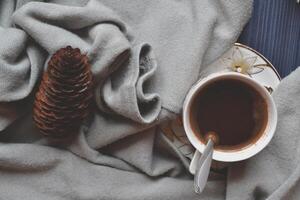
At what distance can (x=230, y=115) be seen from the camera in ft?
2.10

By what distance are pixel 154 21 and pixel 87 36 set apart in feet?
0.28

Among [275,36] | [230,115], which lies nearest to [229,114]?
[230,115]

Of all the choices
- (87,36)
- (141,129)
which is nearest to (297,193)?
(141,129)

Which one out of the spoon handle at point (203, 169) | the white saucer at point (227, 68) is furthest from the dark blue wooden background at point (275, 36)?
the spoon handle at point (203, 169)

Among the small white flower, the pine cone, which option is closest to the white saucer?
the small white flower

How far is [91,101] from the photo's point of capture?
0.63 m

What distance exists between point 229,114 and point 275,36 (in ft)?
0.41

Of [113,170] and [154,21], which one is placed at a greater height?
[154,21]

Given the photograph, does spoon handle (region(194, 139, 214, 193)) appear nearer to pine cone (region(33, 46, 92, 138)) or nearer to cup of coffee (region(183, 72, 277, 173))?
cup of coffee (region(183, 72, 277, 173))

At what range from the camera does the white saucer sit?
2.12ft

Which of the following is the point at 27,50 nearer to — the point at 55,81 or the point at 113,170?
the point at 55,81

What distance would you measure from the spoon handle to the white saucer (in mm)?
49

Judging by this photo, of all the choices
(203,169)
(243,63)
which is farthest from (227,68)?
(203,169)

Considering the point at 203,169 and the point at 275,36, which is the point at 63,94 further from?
the point at 275,36
